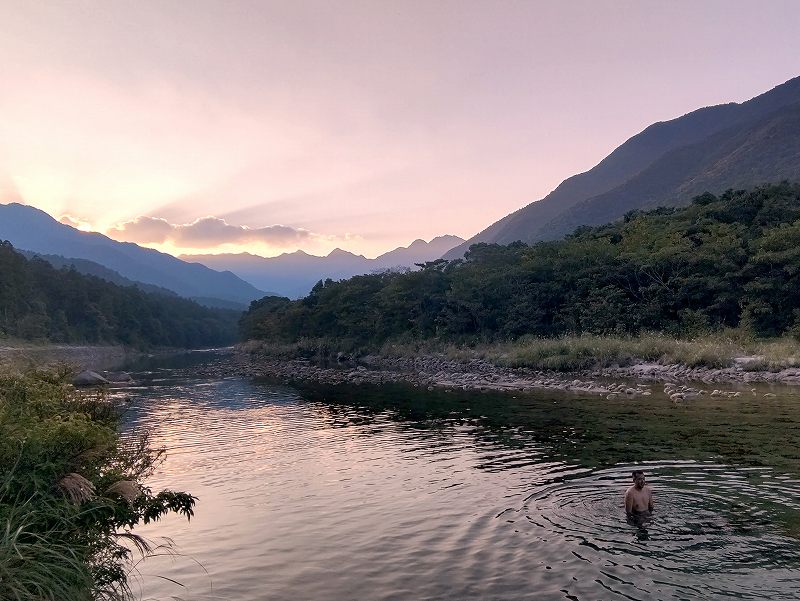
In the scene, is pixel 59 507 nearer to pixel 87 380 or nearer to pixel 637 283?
pixel 87 380

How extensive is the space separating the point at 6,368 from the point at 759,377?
40.8m

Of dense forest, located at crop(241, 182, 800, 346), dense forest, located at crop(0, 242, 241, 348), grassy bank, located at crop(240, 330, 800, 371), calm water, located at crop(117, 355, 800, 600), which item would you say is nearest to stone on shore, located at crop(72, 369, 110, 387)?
calm water, located at crop(117, 355, 800, 600)

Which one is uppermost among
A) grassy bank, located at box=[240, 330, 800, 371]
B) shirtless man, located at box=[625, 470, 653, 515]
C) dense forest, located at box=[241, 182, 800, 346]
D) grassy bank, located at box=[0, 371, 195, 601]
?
dense forest, located at box=[241, 182, 800, 346]

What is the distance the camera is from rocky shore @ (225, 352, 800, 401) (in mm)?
36000

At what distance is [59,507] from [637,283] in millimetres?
62449

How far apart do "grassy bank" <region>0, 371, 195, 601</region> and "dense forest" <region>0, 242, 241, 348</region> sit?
329 feet

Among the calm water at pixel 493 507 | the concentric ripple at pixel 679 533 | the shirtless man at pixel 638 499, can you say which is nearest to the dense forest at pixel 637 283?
the calm water at pixel 493 507

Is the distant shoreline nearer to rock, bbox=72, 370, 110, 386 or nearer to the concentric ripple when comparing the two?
the concentric ripple

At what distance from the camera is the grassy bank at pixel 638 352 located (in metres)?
41.9

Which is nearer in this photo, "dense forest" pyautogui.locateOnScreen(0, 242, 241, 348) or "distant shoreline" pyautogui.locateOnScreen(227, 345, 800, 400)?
"distant shoreline" pyautogui.locateOnScreen(227, 345, 800, 400)

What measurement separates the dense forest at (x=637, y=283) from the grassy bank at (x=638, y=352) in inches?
132

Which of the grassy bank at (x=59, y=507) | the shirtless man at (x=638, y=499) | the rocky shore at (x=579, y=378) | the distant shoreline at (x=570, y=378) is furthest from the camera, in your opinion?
the distant shoreline at (x=570, y=378)

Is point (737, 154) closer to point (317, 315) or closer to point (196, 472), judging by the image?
point (317, 315)

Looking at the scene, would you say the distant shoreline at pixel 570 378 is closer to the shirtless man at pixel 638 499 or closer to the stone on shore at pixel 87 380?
the stone on shore at pixel 87 380
